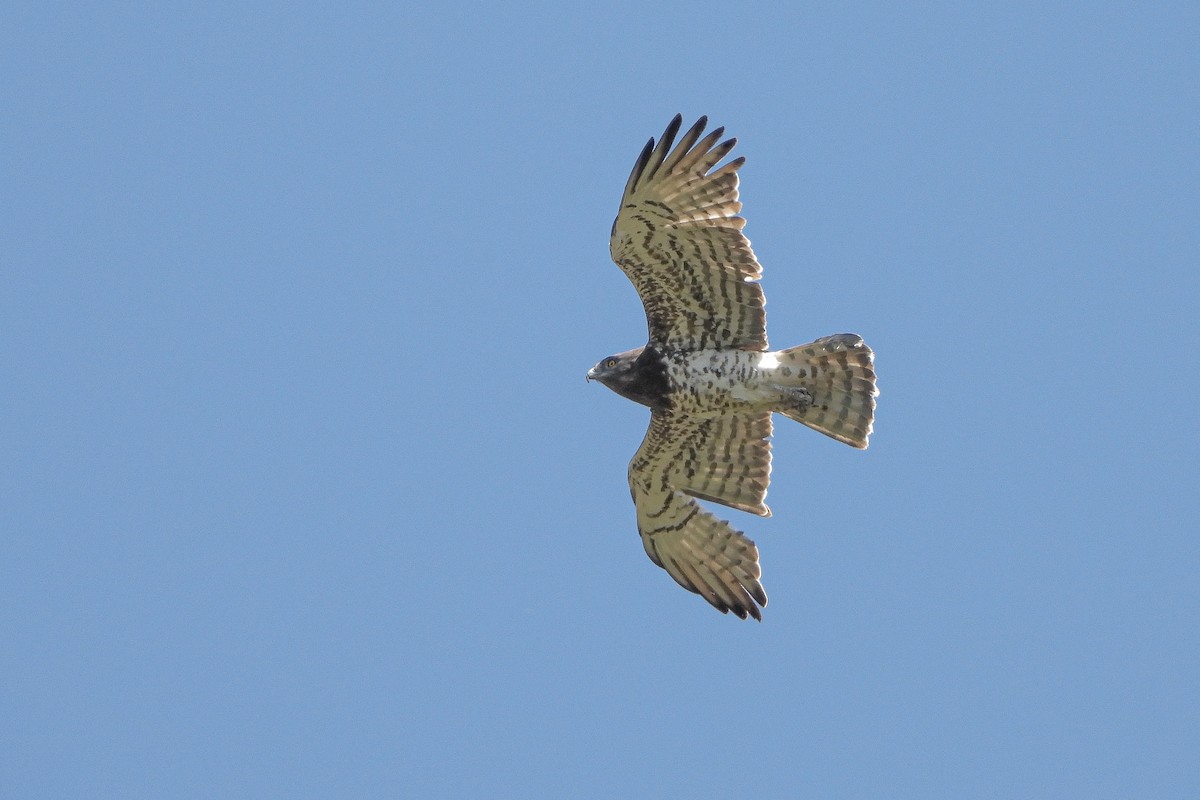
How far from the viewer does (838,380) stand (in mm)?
13180

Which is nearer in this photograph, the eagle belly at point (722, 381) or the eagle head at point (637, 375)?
the eagle belly at point (722, 381)

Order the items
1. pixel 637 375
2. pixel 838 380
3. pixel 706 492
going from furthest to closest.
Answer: pixel 706 492
pixel 637 375
pixel 838 380

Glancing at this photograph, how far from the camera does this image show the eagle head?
44.2 feet

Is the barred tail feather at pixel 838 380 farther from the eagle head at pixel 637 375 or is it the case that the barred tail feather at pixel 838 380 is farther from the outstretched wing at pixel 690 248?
the eagle head at pixel 637 375

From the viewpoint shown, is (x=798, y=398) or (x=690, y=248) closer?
(x=690, y=248)

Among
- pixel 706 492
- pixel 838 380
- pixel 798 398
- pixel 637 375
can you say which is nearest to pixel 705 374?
pixel 637 375

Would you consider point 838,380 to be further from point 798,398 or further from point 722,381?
point 722,381

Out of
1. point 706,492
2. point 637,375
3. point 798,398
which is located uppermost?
point 637,375

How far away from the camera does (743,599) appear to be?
1379cm

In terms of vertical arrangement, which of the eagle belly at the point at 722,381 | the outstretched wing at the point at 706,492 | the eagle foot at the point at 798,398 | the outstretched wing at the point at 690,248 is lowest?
the outstretched wing at the point at 706,492

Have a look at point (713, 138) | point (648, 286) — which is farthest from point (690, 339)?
point (713, 138)

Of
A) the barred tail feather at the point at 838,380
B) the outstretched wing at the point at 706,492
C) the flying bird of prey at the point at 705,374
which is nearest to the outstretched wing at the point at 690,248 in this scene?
the flying bird of prey at the point at 705,374

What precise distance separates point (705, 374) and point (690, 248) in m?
1.01

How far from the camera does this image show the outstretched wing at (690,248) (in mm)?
12609
